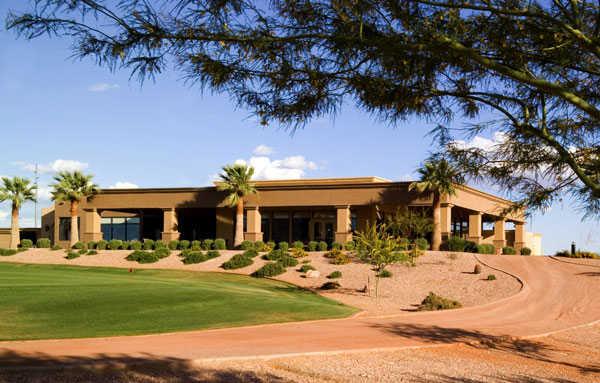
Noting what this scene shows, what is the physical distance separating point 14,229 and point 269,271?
30046mm

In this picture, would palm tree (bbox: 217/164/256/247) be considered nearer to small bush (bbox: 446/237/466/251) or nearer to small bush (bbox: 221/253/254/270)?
small bush (bbox: 221/253/254/270)

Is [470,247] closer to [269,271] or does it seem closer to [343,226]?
[343,226]

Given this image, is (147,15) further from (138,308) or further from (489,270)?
(489,270)

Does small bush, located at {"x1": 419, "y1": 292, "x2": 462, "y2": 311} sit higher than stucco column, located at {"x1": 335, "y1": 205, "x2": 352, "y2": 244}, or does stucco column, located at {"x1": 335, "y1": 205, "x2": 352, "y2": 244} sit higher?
stucco column, located at {"x1": 335, "y1": 205, "x2": 352, "y2": 244}

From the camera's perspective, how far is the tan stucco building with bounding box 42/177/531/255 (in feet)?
163

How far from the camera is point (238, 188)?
170ft

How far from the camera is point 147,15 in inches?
288

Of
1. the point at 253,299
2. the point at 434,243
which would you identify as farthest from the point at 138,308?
the point at 434,243

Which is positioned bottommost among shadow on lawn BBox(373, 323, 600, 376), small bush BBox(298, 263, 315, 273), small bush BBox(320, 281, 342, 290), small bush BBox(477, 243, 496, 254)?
small bush BBox(320, 281, 342, 290)

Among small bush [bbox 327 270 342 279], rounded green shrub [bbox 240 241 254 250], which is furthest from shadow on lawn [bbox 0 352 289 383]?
rounded green shrub [bbox 240 241 254 250]

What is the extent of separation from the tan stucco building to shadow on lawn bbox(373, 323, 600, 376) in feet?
93.6

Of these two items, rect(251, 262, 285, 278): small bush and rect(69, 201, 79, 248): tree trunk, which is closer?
rect(251, 262, 285, 278): small bush

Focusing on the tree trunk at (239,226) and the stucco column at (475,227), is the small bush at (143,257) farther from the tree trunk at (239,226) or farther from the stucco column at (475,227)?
the stucco column at (475,227)

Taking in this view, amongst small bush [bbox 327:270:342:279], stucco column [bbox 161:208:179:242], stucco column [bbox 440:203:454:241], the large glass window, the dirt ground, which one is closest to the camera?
the dirt ground
